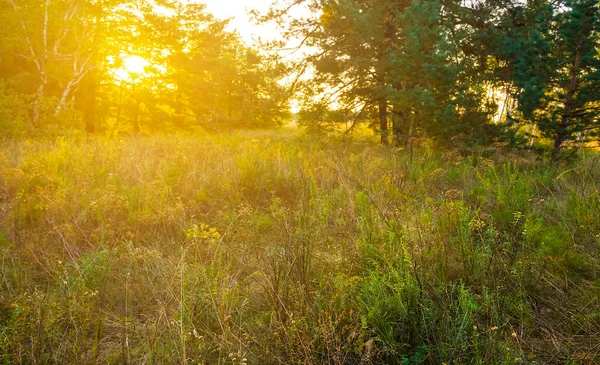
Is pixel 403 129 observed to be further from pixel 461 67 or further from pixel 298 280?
pixel 298 280

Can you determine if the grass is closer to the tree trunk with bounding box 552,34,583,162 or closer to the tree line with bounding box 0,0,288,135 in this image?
the tree trunk with bounding box 552,34,583,162

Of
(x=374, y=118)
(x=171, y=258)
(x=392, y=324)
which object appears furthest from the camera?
(x=374, y=118)

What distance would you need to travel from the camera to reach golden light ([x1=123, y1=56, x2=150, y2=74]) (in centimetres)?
1948

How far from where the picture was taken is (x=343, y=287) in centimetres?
230

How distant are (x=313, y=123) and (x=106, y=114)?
52.8 feet

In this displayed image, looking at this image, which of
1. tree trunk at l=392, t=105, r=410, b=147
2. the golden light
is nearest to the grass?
tree trunk at l=392, t=105, r=410, b=147

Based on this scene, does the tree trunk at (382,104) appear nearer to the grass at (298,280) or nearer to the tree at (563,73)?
the tree at (563,73)

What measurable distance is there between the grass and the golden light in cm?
1671

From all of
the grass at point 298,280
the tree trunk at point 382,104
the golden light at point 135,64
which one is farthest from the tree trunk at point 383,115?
the golden light at point 135,64

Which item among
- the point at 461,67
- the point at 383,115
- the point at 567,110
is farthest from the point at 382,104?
the point at 567,110

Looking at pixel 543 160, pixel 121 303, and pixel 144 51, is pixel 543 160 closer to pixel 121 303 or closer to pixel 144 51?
pixel 121 303

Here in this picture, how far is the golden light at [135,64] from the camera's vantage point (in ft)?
63.9

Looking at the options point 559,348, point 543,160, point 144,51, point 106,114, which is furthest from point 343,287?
point 106,114

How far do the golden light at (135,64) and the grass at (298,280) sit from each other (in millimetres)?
16712
